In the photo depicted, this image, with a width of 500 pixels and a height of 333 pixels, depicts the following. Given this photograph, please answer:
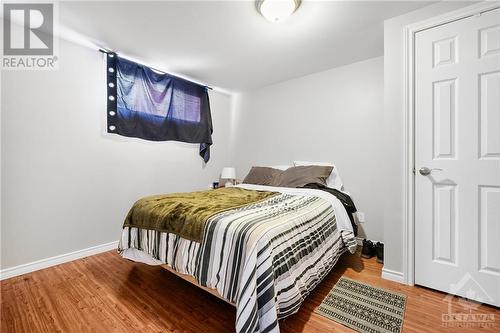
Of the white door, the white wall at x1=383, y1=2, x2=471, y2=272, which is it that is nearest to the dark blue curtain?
the white wall at x1=383, y1=2, x2=471, y2=272

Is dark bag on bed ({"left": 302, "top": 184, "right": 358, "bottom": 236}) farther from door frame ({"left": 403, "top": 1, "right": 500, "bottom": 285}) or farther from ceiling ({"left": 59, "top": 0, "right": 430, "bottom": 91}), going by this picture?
ceiling ({"left": 59, "top": 0, "right": 430, "bottom": 91})

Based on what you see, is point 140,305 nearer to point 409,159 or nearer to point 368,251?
point 368,251

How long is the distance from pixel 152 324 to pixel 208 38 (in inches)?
99.5

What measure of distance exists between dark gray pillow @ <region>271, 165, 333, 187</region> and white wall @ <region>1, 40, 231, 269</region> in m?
1.83

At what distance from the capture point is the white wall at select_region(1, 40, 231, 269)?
201cm

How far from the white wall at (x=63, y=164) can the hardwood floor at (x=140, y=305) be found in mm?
390

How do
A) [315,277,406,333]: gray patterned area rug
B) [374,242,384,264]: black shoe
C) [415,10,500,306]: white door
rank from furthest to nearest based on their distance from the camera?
[374,242,384,264]: black shoe < [415,10,500,306]: white door < [315,277,406,333]: gray patterned area rug

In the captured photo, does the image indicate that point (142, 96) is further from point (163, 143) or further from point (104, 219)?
point (104, 219)

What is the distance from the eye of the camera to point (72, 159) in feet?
7.68

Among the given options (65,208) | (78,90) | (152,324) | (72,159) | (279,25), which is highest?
(279,25)

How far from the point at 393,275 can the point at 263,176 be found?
6.02 feet

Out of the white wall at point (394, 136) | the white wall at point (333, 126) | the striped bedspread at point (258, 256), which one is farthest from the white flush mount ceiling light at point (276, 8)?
the striped bedspread at point (258, 256)

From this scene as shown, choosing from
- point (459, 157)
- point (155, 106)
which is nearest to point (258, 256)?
point (459, 157)

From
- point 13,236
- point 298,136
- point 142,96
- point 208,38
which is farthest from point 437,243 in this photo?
point 13,236
